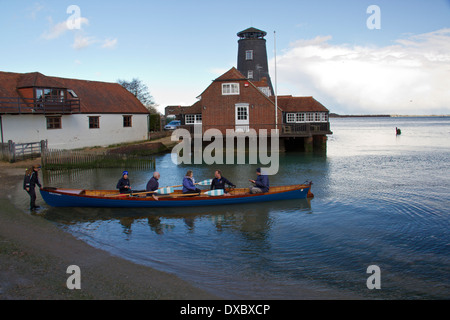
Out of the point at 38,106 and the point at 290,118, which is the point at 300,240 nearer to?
the point at 38,106

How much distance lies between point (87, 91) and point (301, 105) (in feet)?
80.4

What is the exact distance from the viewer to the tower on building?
57.9m

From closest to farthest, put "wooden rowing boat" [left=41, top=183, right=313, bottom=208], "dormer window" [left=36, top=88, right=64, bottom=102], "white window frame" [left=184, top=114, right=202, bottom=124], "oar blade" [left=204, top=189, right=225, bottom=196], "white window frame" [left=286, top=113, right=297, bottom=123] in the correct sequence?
"wooden rowing boat" [left=41, top=183, right=313, bottom=208]
"oar blade" [left=204, top=189, right=225, bottom=196]
"dormer window" [left=36, top=88, right=64, bottom=102]
"white window frame" [left=184, top=114, right=202, bottom=124]
"white window frame" [left=286, top=113, right=297, bottom=123]

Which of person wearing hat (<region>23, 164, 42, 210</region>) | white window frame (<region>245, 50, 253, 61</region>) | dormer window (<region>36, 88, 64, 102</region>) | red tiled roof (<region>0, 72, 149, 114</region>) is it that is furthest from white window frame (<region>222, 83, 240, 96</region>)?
person wearing hat (<region>23, 164, 42, 210</region>)

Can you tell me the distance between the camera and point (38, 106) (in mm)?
31328

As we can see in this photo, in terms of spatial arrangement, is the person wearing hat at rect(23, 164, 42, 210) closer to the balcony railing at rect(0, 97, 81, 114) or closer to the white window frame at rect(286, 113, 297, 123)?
the balcony railing at rect(0, 97, 81, 114)

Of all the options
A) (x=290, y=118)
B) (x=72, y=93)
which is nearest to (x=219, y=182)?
(x=72, y=93)

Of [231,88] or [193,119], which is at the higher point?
[231,88]

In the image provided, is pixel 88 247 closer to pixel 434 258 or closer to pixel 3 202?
pixel 3 202

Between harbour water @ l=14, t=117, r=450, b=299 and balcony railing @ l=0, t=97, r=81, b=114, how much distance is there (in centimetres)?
1059

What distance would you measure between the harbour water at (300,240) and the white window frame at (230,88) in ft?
63.6

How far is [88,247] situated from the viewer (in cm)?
1221

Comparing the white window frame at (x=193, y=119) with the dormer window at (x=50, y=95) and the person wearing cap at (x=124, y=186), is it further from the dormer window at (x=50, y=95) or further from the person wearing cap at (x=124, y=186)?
the person wearing cap at (x=124, y=186)
